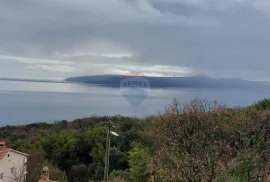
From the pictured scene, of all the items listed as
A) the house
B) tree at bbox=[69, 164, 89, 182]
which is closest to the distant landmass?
the house

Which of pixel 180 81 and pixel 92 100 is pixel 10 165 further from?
pixel 92 100

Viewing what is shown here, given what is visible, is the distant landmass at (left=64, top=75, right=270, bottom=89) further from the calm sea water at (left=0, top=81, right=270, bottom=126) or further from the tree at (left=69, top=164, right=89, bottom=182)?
the tree at (left=69, top=164, right=89, bottom=182)

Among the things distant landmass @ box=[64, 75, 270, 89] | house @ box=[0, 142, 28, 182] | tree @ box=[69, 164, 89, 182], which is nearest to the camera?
distant landmass @ box=[64, 75, 270, 89]

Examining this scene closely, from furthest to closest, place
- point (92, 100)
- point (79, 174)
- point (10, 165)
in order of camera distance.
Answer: point (92, 100) < point (79, 174) < point (10, 165)

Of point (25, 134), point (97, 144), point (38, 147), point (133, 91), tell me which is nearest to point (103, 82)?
point (133, 91)

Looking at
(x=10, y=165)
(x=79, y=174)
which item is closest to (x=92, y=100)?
(x=79, y=174)

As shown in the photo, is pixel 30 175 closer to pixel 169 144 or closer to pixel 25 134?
pixel 169 144
